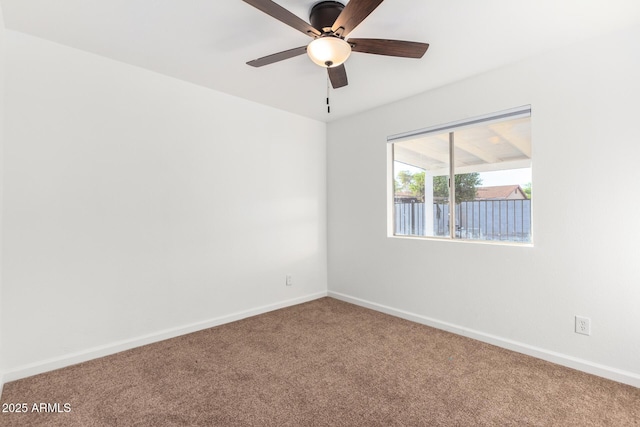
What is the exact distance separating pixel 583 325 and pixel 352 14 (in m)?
2.53

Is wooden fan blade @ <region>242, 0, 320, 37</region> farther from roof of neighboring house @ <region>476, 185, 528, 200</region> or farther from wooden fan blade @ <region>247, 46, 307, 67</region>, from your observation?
roof of neighboring house @ <region>476, 185, 528, 200</region>

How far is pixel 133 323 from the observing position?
258 centimetres

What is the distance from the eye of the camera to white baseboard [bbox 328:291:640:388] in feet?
6.72

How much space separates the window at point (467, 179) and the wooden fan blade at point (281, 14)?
176 cm

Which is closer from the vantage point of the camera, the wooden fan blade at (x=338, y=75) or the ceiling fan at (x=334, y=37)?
the ceiling fan at (x=334, y=37)

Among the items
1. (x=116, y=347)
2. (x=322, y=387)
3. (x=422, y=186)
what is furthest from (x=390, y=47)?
(x=116, y=347)

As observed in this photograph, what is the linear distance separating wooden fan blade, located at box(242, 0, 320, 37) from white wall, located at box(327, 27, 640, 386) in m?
1.72

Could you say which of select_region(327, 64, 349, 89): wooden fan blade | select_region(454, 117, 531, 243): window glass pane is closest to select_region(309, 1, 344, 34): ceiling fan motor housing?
select_region(327, 64, 349, 89): wooden fan blade

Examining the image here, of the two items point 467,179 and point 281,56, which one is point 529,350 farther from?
point 281,56

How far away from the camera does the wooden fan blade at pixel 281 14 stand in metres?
1.46

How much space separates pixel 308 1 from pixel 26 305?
8.76 feet

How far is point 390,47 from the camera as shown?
1870 millimetres

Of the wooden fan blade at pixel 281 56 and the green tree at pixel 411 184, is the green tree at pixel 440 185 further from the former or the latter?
the wooden fan blade at pixel 281 56

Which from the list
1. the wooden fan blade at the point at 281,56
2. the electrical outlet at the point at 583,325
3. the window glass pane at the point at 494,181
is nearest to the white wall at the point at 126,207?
the wooden fan blade at the point at 281,56
